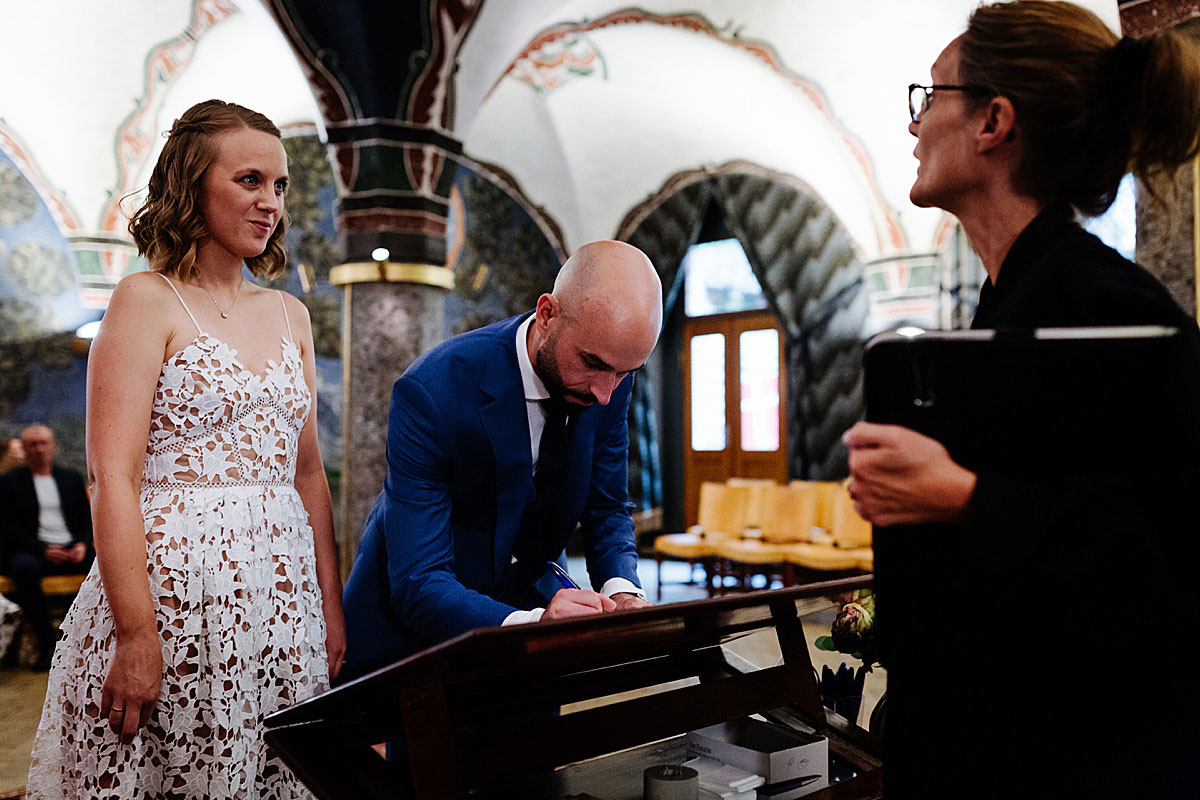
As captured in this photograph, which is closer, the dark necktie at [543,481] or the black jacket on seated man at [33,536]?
the dark necktie at [543,481]

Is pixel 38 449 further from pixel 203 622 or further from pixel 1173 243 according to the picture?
pixel 1173 243

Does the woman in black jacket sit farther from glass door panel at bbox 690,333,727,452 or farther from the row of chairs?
glass door panel at bbox 690,333,727,452

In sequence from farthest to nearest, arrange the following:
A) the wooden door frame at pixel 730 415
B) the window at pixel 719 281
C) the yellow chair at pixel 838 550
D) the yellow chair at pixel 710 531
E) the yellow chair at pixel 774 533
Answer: the window at pixel 719 281 → the wooden door frame at pixel 730 415 → the yellow chair at pixel 710 531 → the yellow chair at pixel 774 533 → the yellow chair at pixel 838 550

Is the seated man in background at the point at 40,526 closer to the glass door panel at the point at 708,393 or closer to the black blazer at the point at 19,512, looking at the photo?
the black blazer at the point at 19,512

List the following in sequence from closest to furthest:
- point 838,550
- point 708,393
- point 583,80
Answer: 1. point 838,550
2. point 583,80
3. point 708,393

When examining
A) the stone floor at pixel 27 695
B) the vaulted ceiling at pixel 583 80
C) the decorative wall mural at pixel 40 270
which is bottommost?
the stone floor at pixel 27 695

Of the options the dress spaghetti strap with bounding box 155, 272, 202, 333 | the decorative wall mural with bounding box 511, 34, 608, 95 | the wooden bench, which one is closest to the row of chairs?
the decorative wall mural with bounding box 511, 34, 608, 95

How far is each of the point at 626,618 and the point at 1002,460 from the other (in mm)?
471

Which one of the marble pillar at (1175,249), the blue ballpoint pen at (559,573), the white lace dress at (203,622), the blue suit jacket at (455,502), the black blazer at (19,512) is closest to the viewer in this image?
the white lace dress at (203,622)

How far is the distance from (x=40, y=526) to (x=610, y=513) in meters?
6.26

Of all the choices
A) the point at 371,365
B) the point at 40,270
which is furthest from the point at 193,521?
the point at 40,270

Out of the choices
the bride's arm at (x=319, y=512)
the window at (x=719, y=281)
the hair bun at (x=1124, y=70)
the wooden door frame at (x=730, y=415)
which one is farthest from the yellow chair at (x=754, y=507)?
the hair bun at (x=1124, y=70)

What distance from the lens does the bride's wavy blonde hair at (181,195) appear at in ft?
6.03

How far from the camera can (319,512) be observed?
6.85 ft
